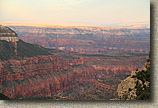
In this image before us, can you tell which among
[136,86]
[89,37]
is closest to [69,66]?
[89,37]

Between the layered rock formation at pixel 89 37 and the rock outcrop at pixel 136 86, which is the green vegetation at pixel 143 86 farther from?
the layered rock formation at pixel 89 37

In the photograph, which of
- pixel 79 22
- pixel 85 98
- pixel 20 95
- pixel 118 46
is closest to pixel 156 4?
pixel 118 46

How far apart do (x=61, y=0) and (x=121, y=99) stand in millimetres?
2444

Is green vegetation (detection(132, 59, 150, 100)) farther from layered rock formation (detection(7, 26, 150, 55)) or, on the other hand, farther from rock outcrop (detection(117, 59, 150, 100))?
layered rock formation (detection(7, 26, 150, 55))


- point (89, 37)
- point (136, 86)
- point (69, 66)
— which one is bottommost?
point (136, 86)

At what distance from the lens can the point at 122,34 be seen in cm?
580

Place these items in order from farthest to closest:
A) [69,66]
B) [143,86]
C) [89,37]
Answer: [69,66]
[89,37]
[143,86]

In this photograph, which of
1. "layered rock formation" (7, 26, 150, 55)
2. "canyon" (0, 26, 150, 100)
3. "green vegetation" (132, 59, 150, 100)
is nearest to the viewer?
"green vegetation" (132, 59, 150, 100)

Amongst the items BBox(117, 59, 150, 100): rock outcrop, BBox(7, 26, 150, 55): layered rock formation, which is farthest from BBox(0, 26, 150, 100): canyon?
BBox(117, 59, 150, 100): rock outcrop

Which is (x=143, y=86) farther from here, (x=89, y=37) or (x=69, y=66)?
(x=69, y=66)

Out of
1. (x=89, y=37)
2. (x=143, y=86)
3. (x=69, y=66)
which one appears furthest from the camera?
(x=69, y=66)

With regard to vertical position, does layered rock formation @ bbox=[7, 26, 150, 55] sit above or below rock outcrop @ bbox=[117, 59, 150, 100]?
above

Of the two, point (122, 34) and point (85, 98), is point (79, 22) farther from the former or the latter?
point (85, 98)

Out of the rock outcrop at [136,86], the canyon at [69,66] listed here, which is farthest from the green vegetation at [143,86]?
the canyon at [69,66]
